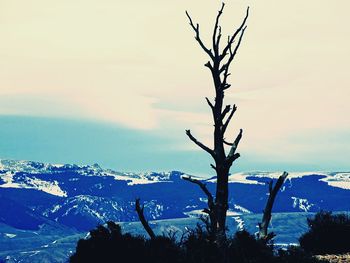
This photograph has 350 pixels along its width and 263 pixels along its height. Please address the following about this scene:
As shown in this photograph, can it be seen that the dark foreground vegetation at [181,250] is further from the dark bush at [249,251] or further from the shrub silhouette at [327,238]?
the shrub silhouette at [327,238]

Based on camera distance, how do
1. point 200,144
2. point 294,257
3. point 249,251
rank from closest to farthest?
point 200,144 → point 249,251 → point 294,257

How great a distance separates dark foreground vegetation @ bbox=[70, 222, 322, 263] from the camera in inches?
1104

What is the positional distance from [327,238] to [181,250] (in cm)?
1395

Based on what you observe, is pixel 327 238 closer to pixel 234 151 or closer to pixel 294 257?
pixel 294 257

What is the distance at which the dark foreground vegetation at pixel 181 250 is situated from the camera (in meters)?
28.0

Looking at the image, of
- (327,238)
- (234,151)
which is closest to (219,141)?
(234,151)

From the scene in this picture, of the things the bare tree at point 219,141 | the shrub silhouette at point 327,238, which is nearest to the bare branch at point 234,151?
the bare tree at point 219,141

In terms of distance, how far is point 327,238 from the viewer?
1672 inches

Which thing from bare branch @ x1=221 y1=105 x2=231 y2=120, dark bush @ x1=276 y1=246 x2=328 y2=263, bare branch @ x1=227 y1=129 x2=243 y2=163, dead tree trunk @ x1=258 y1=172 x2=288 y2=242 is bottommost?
dark bush @ x1=276 y1=246 x2=328 y2=263

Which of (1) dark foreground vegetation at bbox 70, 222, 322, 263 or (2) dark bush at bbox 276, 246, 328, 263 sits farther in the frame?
(2) dark bush at bbox 276, 246, 328, 263

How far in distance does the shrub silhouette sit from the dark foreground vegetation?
9118mm

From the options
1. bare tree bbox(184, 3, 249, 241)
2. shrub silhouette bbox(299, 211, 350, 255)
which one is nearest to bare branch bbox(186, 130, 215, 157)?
bare tree bbox(184, 3, 249, 241)

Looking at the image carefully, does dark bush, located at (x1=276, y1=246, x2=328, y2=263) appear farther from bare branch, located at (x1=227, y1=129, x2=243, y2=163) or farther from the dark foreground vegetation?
bare branch, located at (x1=227, y1=129, x2=243, y2=163)

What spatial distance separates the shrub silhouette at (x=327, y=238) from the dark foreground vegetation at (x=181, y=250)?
9.12 m
